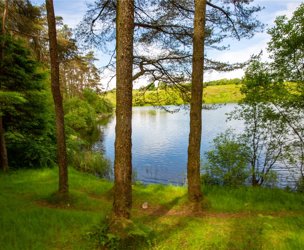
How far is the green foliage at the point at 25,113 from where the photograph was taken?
1266 cm

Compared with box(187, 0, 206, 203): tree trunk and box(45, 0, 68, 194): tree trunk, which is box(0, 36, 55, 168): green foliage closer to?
box(45, 0, 68, 194): tree trunk

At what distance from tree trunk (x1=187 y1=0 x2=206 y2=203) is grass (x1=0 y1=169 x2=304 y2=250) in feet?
2.13

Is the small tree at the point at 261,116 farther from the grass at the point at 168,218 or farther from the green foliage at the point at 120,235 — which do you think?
the green foliage at the point at 120,235

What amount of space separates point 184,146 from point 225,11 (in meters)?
18.2

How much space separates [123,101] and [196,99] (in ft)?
9.17

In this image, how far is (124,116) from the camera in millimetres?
5324

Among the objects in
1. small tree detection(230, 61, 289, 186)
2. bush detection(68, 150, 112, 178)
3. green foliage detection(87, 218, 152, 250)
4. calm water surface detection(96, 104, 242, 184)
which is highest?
small tree detection(230, 61, 289, 186)

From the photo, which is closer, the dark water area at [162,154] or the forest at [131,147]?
the forest at [131,147]

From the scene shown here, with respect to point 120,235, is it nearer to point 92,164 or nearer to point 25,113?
point 25,113

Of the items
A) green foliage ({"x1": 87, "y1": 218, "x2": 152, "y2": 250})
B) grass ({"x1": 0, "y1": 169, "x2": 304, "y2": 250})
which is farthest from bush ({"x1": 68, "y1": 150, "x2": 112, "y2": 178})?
green foliage ({"x1": 87, "y1": 218, "x2": 152, "y2": 250})

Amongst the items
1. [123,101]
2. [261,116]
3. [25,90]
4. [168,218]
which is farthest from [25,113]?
[261,116]

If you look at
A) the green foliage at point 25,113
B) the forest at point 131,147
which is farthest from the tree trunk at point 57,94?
the green foliage at point 25,113

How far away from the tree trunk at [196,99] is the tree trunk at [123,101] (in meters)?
2.60

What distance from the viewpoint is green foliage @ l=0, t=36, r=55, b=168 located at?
1266cm
